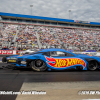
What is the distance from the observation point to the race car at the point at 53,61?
532 cm

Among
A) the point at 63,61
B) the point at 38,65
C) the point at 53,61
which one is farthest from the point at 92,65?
the point at 38,65

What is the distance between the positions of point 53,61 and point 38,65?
807mm

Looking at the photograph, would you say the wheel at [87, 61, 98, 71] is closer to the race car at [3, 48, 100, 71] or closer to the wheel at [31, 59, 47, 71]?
the race car at [3, 48, 100, 71]

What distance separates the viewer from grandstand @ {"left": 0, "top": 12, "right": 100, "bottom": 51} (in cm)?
2283

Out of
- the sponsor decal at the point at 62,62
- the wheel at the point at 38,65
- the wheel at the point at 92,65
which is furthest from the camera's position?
the wheel at the point at 92,65

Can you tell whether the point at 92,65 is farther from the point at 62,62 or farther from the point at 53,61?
the point at 53,61

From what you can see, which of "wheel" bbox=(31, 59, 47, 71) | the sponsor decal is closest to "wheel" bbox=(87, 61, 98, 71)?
the sponsor decal

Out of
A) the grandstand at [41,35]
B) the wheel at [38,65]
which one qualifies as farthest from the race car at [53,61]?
the grandstand at [41,35]

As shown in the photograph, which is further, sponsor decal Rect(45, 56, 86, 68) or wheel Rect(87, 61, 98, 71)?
wheel Rect(87, 61, 98, 71)

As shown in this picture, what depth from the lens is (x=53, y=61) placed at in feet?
17.4

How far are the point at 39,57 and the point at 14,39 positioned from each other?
65.9ft

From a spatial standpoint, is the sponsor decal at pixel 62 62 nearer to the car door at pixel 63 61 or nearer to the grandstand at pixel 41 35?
the car door at pixel 63 61

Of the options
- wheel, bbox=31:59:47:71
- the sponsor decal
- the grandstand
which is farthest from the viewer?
the grandstand

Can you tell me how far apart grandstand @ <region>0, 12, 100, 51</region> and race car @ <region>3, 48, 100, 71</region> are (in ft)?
49.4
